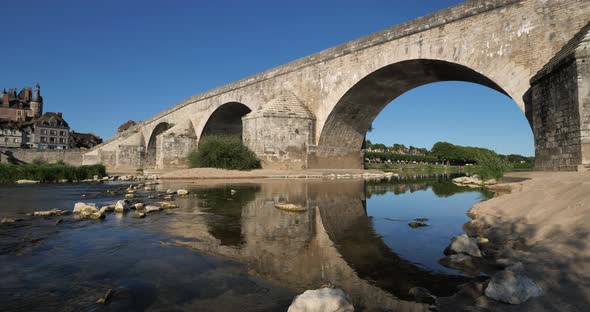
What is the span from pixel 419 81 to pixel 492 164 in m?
6.87

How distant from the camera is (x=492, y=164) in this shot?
506 inches

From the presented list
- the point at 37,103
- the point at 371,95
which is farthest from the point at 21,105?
the point at 371,95

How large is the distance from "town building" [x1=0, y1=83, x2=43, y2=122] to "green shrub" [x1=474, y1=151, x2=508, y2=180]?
272ft

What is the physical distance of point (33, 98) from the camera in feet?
246

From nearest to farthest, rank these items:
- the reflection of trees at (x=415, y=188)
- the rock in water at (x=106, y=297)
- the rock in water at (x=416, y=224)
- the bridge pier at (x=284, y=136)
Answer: the rock in water at (x=106, y=297) < the rock in water at (x=416, y=224) < the reflection of trees at (x=415, y=188) < the bridge pier at (x=284, y=136)

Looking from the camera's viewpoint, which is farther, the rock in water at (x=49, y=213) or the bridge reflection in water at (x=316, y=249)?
the rock in water at (x=49, y=213)

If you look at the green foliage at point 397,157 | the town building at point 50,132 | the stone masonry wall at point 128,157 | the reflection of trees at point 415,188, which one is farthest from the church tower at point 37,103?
the reflection of trees at point 415,188

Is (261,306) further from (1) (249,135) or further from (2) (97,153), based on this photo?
(2) (97,153)

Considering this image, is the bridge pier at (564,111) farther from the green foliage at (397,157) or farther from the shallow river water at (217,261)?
the green foliage at (397,157)

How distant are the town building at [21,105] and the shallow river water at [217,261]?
8169 centimetres

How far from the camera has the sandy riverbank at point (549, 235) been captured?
2.29m

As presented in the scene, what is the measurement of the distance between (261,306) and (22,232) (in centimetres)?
437

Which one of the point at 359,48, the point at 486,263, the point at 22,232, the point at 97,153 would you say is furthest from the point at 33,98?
the point at 486,263

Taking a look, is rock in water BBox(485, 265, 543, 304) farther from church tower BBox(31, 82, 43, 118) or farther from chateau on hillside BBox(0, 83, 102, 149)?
church tower BBox(31, 82, 43, 118)
